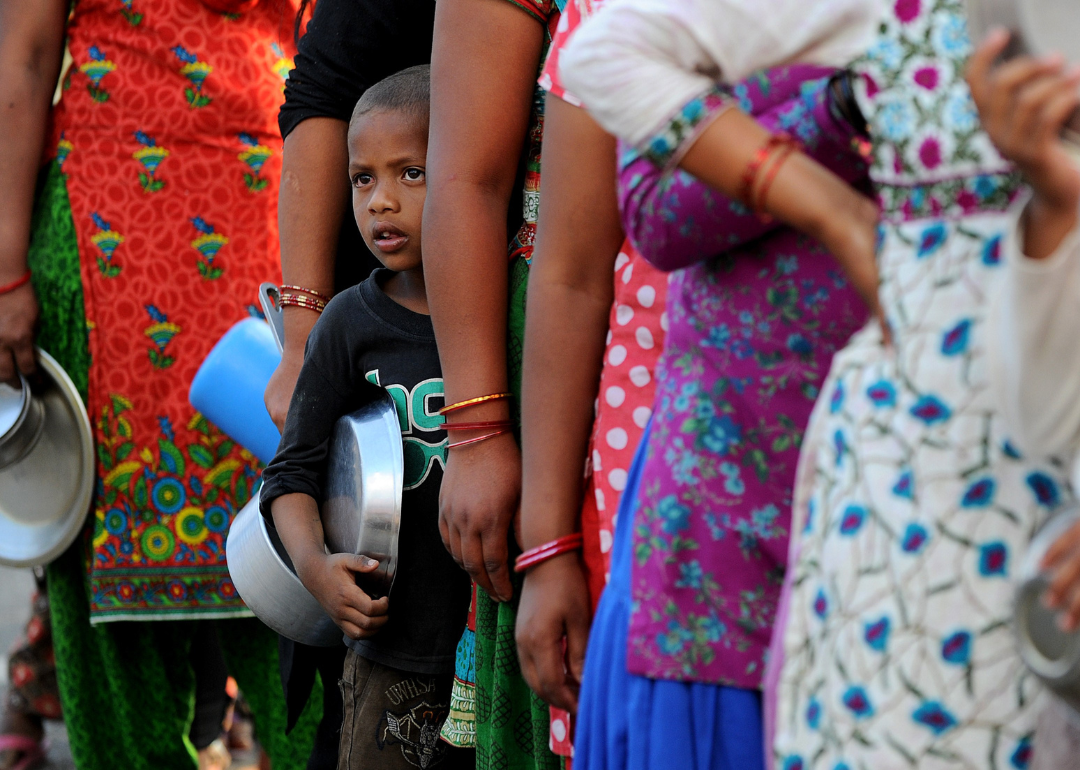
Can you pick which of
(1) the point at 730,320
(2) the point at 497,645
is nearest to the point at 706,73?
(1) the point at 730,320

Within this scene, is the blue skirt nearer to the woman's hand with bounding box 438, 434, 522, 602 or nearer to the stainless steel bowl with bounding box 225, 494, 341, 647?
the woman's hand with bounding box 438, 434, 522, 602

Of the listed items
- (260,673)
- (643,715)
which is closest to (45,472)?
(260,673)

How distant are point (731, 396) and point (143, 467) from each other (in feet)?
6.35

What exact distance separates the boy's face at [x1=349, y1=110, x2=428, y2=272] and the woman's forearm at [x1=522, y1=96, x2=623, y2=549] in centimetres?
53

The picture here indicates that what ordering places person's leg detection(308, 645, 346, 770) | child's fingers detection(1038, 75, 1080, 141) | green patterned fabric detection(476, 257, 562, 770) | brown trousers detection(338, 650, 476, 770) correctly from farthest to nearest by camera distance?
→ person's leg detection(308, 645, 346, 770), brown trousers detection(338, 650, 476, 770), green patterned fabric detection(476, 257, 562, 770), child's fingers detection(1038, 75, 1080, 141)

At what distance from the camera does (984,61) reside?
2.50ft

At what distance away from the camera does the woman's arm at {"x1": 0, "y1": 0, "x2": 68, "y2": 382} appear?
8.54ft

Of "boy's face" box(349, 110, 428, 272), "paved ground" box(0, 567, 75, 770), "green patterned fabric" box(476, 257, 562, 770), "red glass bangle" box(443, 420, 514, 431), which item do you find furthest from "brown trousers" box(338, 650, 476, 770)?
"paved ground" box(0, 567, 75, 770)

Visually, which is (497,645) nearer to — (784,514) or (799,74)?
(784,514)

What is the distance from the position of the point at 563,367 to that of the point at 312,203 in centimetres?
103

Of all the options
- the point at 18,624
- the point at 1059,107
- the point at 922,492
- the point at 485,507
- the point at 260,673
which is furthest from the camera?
the point at 18,624

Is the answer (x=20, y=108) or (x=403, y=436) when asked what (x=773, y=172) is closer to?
(x=403, y=436)

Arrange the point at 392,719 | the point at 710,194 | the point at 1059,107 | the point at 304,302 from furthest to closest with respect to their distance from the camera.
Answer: the point at 304,302 < the point at 392,719 < the point at 710,194 < the point at 1059,107

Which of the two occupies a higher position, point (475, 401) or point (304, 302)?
point (304, 302)
